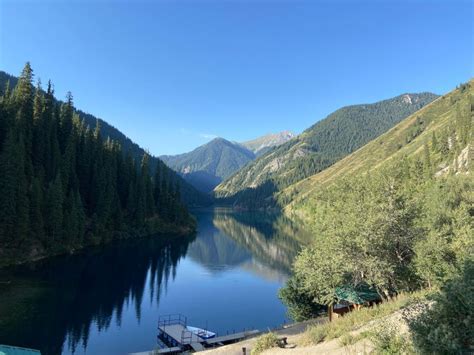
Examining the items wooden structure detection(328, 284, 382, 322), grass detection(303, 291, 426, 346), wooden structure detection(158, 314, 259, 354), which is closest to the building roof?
wooden structure detection(328, 284, 382, 322)

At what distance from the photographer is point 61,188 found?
9162cm

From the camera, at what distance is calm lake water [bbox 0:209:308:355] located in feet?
140

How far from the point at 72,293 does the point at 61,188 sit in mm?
40705

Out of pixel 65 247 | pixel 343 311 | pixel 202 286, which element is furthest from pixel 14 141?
pixel 343 311

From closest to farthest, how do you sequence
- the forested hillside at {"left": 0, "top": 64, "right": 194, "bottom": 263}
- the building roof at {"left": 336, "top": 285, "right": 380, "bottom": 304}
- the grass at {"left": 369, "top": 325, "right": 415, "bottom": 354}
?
the grass at {"left": 369, "top": 325, "right": 415, "bottom": 354}
the building roof at {"left": 336, "top": 285, "right": 380, "bottom": 304}
the forested hillside at {"left": 0, "top": 64, "right": 194, "bottom": 263}

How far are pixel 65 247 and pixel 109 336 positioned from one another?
52.1 meters

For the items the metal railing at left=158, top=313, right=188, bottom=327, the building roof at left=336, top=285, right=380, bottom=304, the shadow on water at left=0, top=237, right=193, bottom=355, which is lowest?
the metal railing at left=158, top=313, right=188, bottom=327

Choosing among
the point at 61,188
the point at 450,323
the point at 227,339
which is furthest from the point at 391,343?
the point at 61,188

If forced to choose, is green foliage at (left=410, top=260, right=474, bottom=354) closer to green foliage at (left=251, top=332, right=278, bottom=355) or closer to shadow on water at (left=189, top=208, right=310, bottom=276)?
green foliage at (left=251, top=332, right=278, bottom=355)

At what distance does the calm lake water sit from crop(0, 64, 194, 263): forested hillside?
774 centimetres

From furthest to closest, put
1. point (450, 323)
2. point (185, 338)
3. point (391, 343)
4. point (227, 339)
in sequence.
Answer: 1. point (185, 338)
2. point (227, 339)
3. point (391, 343)
4. point (450, 323)

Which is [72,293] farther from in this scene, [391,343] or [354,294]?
[391,343]

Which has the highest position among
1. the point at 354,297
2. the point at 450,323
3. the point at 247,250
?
the point at 450,323

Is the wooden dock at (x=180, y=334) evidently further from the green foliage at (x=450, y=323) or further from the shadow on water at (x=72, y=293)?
the green foliage at (x=450, y=323)
